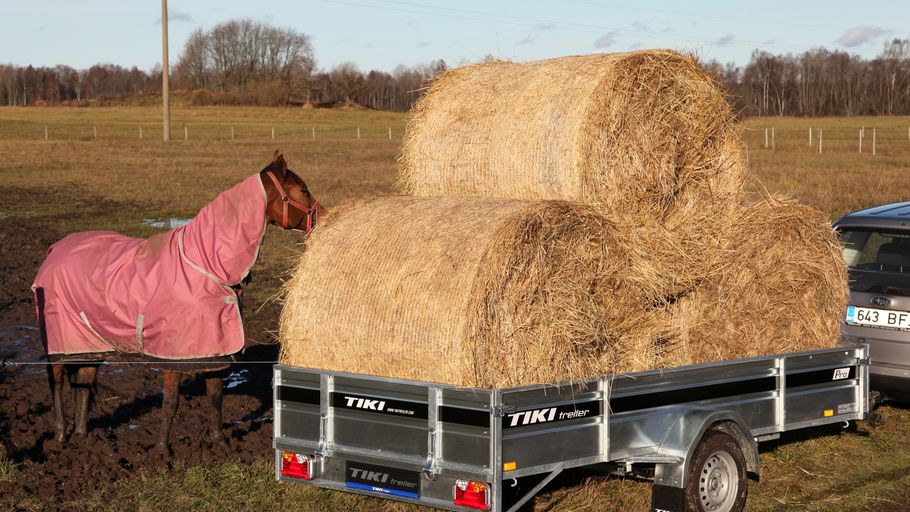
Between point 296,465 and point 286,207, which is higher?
point 286,207

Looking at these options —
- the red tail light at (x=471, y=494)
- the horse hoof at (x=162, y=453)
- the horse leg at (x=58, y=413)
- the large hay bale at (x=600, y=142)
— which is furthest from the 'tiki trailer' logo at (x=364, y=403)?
the horse leg at (x=58, y=413)

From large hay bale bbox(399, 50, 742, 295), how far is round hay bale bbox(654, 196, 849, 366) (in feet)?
0.72

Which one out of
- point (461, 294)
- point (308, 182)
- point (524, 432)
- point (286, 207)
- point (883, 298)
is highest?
point (286, 207)

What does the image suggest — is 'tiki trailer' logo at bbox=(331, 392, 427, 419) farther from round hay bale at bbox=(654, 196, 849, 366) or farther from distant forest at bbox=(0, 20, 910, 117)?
distant forest at bbox=(0, 20, 910, 117)

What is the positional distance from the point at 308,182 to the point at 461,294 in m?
21.8

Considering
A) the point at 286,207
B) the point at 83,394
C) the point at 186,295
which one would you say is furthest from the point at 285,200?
the point at 83,394

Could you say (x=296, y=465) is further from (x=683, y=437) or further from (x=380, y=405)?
(x=683, y=437)

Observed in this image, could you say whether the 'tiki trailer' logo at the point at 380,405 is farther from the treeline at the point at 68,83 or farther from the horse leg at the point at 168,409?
the treeline at the point at 68,83

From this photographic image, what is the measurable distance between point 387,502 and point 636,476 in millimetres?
1319

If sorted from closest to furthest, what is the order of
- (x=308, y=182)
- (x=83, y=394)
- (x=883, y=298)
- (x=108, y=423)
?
1. (x=83, y=394)
2. (x=883, y=298)
3. (x=108, y=423)
4. (x=308, y=182)

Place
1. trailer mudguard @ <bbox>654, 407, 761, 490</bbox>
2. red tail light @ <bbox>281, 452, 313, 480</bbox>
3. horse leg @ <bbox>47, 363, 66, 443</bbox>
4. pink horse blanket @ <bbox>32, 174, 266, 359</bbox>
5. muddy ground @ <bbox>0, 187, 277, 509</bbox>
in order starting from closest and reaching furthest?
trailer mudguard @ <bbox>654, 407, 761, 490</bbox> → red tail light @ <bbox>281, 452, 313, 480</bbox> → muddy ground @ <bbox>0, 187, 277, 509</bbox> → pink horse blanket @ <bbox>32, 174, 266, 359</bbox> → horse leg @ <bbox>47, 363, 66, 443</bbox>

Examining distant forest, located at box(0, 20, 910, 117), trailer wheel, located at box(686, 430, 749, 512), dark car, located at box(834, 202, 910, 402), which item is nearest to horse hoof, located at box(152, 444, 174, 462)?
→ trailer wheel, located at box(686, 430, 749, 512)

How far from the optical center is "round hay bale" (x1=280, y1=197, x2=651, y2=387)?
491 centimetres

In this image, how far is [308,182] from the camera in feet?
86.2
